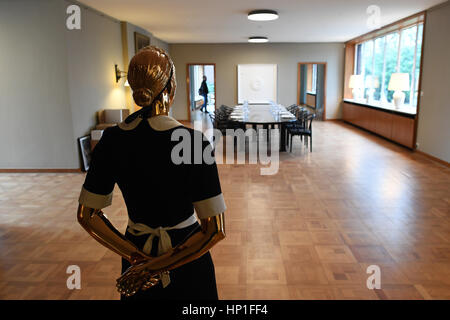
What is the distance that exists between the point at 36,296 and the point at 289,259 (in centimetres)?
194

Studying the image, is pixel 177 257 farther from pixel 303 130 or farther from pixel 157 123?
pixel 303 130

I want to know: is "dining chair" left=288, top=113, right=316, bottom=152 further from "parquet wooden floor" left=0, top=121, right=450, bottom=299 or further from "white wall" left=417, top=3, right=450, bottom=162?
"white wall" left=417, top=3, right=450, bottom=162

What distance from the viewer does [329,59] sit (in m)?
12.9

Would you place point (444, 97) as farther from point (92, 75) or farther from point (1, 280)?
point (1, 280)

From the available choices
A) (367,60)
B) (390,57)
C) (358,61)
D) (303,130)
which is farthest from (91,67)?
(358,61)

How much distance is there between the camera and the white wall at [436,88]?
251 inches

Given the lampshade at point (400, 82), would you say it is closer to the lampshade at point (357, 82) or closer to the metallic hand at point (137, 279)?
the lampshade at point (357, 82)

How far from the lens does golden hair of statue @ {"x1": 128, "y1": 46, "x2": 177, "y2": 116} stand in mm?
1175

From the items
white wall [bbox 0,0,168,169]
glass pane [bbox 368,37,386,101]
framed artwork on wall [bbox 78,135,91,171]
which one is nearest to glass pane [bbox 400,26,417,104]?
glass pane [bbox 368,37,386,101]

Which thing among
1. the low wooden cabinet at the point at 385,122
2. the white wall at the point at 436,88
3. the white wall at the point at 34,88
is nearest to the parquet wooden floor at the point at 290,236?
the white wall at the point at 34,88

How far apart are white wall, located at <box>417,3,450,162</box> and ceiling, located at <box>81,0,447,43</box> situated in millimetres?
401

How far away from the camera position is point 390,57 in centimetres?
983
